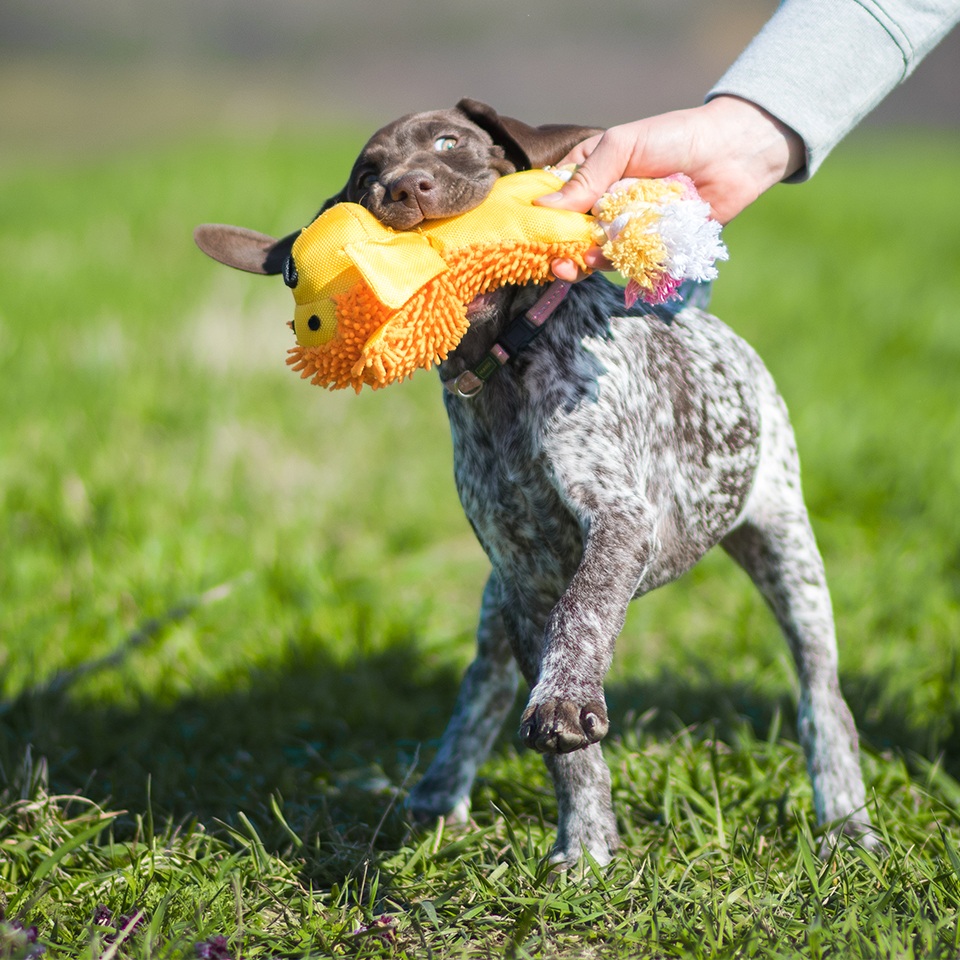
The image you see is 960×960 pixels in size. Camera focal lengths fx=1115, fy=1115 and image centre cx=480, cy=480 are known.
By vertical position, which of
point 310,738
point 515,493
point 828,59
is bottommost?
point 310,738

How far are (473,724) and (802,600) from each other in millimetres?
1083

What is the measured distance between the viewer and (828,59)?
296 cm

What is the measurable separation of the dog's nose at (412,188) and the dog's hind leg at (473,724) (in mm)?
1237

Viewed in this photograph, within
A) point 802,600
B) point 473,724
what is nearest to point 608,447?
point 802,600

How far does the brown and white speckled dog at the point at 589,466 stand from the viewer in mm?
2619

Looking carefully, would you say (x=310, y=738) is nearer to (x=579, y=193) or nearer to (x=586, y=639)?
(x=586, y=639)

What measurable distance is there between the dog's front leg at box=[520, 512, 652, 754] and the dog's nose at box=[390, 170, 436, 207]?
33.6 inches

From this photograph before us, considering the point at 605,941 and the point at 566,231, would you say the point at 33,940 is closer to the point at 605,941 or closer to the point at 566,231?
the point at 605,941

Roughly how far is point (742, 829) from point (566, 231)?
175cm

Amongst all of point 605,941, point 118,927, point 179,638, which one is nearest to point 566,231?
point 605,941

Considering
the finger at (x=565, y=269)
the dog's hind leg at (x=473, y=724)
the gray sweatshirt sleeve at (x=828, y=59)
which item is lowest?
the dog's hind leg at (x=473, y=724)

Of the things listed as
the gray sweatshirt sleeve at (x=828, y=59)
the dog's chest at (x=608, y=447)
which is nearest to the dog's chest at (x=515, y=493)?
the dog's chest at (x=608, y=447)

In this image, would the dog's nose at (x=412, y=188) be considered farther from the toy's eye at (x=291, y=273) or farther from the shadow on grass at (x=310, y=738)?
the shadow on grass at (x=310, y=738)

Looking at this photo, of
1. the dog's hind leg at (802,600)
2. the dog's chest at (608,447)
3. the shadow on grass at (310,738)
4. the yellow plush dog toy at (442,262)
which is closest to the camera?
the yellow plush dog toy at (442,262)
